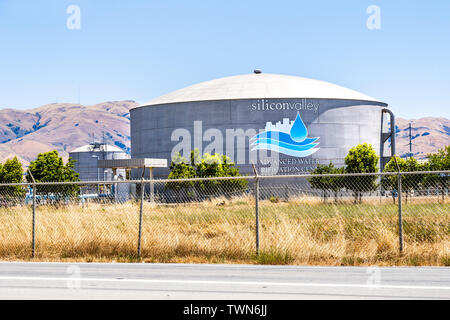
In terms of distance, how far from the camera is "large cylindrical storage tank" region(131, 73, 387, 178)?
5441 centimetres

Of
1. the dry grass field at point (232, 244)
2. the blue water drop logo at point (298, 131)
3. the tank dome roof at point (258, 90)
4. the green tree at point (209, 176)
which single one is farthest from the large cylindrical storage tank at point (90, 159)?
the dry grass field at point (232, 244)

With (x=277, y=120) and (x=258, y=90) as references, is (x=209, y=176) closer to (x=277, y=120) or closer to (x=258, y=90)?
(x=277, y=120)

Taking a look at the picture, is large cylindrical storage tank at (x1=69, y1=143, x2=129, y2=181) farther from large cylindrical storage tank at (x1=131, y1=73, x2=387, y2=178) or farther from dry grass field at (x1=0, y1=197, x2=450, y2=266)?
dry grass field at (x1=0, y1=197, x2=450, y2=266)

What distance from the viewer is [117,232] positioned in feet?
48.4

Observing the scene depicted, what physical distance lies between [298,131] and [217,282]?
150 feet

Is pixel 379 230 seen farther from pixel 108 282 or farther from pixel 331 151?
pixel 331 151

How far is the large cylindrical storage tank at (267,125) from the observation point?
178ft

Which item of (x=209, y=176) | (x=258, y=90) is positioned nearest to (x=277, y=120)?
(x=258, y=90)

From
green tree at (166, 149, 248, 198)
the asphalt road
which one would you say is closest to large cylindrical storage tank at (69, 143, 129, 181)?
green tree at (166, 149, 248, 198)

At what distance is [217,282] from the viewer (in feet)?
31.4

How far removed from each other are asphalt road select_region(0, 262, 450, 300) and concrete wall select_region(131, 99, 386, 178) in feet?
139

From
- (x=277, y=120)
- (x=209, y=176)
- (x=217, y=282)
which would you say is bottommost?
(x=217, y=282)

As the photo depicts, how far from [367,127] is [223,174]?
2113cm
